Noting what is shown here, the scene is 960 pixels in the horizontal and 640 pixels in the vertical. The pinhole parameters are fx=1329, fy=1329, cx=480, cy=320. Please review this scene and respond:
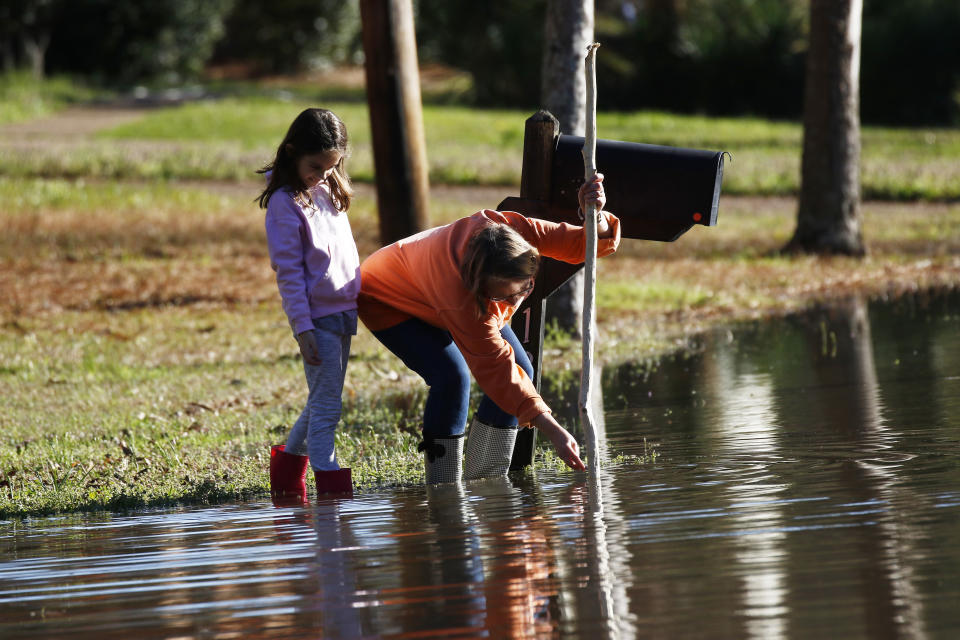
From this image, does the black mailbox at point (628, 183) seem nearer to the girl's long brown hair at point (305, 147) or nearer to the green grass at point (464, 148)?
the girl's long brown hair at point (305, 147)

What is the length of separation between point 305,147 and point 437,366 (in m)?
1.08

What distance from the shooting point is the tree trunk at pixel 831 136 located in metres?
14.5

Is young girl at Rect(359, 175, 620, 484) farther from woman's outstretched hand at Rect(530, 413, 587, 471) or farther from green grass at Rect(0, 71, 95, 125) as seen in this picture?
green grass at Rect(0, 71, 95, 125)

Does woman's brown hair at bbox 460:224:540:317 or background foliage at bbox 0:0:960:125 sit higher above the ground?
background foliage at bbox 0:0:960:125

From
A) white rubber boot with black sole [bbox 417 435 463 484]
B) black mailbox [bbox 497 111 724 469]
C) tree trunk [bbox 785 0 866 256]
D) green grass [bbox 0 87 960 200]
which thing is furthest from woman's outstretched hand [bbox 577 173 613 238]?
green grass [bbox 0 87 960 200]

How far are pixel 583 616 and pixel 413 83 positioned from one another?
8354mm

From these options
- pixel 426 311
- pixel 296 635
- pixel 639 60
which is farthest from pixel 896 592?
pixel 639 60

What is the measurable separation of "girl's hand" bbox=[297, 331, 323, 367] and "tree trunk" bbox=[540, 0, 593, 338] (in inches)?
182

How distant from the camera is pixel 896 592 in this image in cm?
381

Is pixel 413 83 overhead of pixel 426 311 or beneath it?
overhead

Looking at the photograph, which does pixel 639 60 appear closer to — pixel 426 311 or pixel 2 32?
pixel 2 32

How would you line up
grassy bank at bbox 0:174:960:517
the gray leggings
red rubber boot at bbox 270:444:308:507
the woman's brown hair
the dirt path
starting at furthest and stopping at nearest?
the dirt path
grassy bank at bbox 0:174:960:517
red rubber boot at bbox 270:444:308:507
the gray leggings
the woman's brown hair

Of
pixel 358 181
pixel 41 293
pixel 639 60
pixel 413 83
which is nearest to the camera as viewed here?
pixel 413 83

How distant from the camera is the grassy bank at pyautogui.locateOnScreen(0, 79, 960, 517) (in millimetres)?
6902
